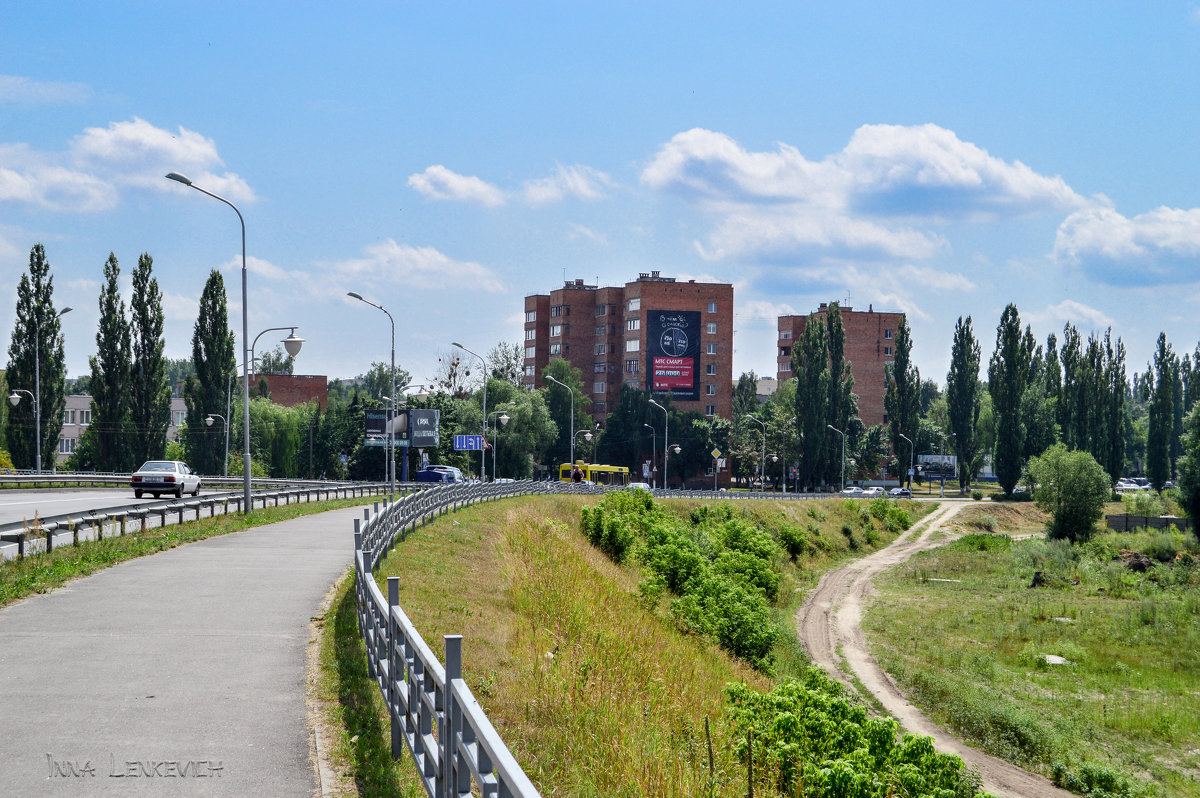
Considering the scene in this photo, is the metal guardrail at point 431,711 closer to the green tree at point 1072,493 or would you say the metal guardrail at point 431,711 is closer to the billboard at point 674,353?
the green tree at point 1072,493

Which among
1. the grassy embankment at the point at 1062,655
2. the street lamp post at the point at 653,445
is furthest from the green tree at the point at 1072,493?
the street lamp post at the point at 653,445

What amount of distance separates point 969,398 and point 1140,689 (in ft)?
214

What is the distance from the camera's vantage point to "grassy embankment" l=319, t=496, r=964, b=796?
8.45m

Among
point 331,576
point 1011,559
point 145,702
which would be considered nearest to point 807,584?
point 1011,559

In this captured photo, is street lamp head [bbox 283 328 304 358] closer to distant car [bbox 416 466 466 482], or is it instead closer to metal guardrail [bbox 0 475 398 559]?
metal guardrail [bbox 0 475 398 559]

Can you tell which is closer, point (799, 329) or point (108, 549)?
point (108, 549)

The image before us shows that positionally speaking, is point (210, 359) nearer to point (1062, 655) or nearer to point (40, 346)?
point (40, 346)

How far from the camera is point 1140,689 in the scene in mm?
29422

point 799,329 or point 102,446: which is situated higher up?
point 799,329

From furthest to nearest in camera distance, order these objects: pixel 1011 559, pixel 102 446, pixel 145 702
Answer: pixel 102 446
pixel 1011 559
pixel 145 702

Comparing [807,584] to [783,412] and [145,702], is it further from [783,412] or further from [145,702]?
[783,412]

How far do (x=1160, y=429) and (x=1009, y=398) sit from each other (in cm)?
1962

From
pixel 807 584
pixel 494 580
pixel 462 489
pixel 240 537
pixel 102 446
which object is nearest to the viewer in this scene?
pixel 494 580

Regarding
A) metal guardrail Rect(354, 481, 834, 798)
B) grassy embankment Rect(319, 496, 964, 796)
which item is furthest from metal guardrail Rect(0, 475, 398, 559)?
metal guardrail Rect(354, 481, 834, 798)
